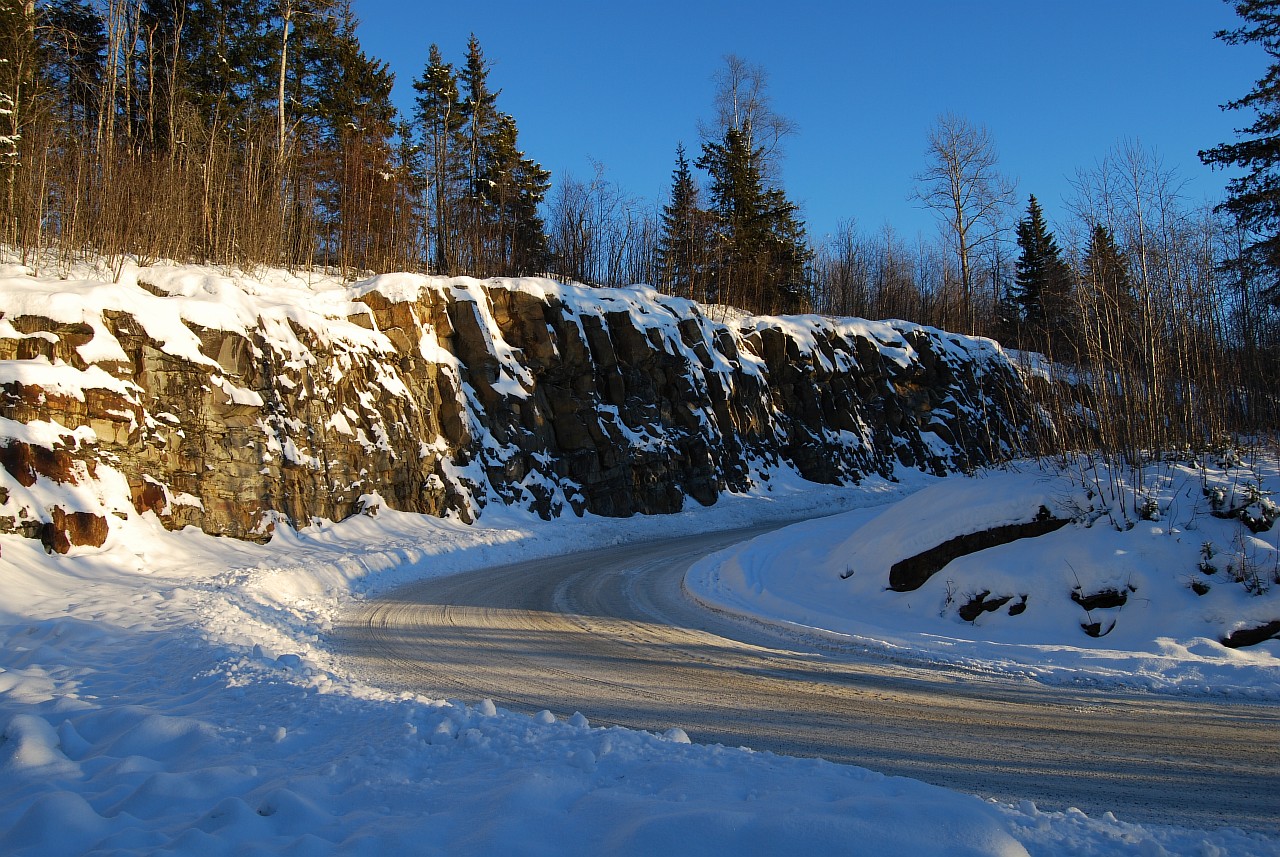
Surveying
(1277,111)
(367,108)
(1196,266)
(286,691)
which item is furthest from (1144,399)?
(367,108)

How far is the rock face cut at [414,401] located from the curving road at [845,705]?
7.33 m

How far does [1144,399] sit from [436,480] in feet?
55.3

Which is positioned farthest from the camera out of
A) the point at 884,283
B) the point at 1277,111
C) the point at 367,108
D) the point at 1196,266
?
the point at 884,283

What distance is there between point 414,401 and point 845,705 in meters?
17.5

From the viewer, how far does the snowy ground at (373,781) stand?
3.23 m

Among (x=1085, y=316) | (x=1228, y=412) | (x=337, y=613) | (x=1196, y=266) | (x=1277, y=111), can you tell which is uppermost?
(x=1277, y=111)

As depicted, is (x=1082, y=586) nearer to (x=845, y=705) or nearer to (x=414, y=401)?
(x=845, y=705)

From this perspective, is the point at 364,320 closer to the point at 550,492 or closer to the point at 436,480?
the point at 436,480

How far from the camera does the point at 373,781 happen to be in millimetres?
4094

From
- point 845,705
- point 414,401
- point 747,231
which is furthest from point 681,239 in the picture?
point 845,705

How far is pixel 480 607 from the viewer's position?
36.6ft

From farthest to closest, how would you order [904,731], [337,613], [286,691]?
[337,613] → [286,691] → [904,731]

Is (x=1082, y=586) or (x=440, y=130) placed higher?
(x=440, y=130)

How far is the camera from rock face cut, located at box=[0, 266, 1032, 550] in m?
13.8
